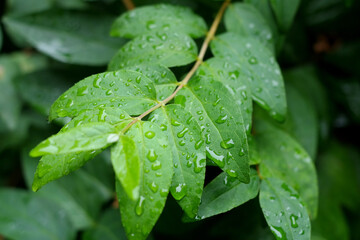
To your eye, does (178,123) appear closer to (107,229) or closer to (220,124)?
(220,124)

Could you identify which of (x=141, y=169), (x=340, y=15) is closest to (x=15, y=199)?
(x=141, y=169)

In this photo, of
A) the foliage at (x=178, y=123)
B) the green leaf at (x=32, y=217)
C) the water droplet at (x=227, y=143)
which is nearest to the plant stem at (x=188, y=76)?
the foliage at (x=178, y=123)

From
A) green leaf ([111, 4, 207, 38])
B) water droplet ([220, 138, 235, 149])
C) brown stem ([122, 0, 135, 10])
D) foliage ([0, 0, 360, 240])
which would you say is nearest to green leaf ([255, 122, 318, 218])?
foliage ([0, 0, 360, 240])

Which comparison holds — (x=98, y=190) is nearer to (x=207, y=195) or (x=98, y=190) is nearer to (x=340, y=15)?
(x=207, y=195)

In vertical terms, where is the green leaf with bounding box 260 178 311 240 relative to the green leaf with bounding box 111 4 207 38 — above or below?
below

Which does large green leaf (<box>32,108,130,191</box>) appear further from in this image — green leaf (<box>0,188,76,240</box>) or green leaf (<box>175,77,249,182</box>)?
green leaf (<box>0,188,76,240</box>)

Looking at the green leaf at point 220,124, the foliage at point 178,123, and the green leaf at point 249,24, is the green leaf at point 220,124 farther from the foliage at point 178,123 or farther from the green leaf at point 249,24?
the green leaf at point 249,24
